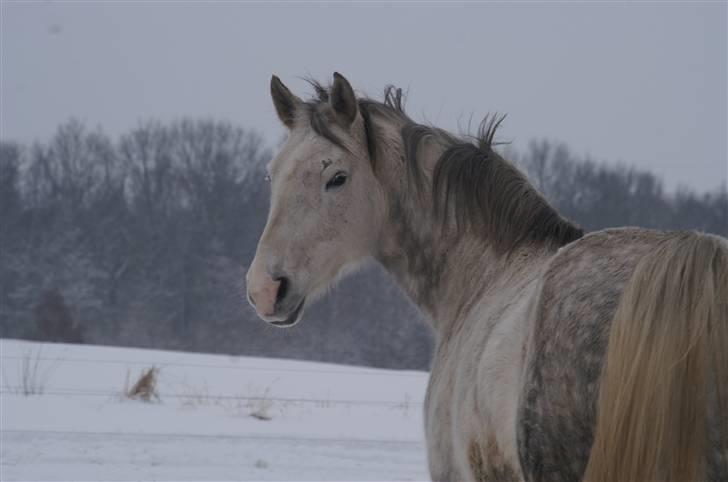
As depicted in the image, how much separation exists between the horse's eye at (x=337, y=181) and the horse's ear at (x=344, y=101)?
256mm

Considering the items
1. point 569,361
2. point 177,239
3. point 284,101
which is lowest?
point 177,239

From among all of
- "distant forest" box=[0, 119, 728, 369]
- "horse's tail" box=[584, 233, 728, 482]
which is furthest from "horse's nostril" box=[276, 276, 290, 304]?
"distant forest" box=[0, 119, 728, 369]

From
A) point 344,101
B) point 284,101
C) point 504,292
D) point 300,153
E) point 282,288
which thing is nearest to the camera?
point 504,292

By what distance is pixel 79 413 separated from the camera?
10250 millimetres

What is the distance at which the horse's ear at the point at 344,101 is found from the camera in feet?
13.1

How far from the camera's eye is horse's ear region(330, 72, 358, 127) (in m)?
4.00

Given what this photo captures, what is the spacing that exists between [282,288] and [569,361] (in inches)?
64.4

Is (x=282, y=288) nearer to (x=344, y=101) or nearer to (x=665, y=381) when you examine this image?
(x=344, y=101)

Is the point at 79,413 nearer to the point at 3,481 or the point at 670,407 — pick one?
the point at 3,481

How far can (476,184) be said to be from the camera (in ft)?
12.5

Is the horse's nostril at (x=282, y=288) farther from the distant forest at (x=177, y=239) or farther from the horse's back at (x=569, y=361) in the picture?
the distant forest at (x=177, y=239)

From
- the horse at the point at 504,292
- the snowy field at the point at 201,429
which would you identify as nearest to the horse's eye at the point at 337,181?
the horse at the point at 504,292

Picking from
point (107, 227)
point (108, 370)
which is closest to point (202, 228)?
point (107, 227)

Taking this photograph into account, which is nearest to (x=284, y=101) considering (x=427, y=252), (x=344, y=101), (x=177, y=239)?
(x=344, y=101)
